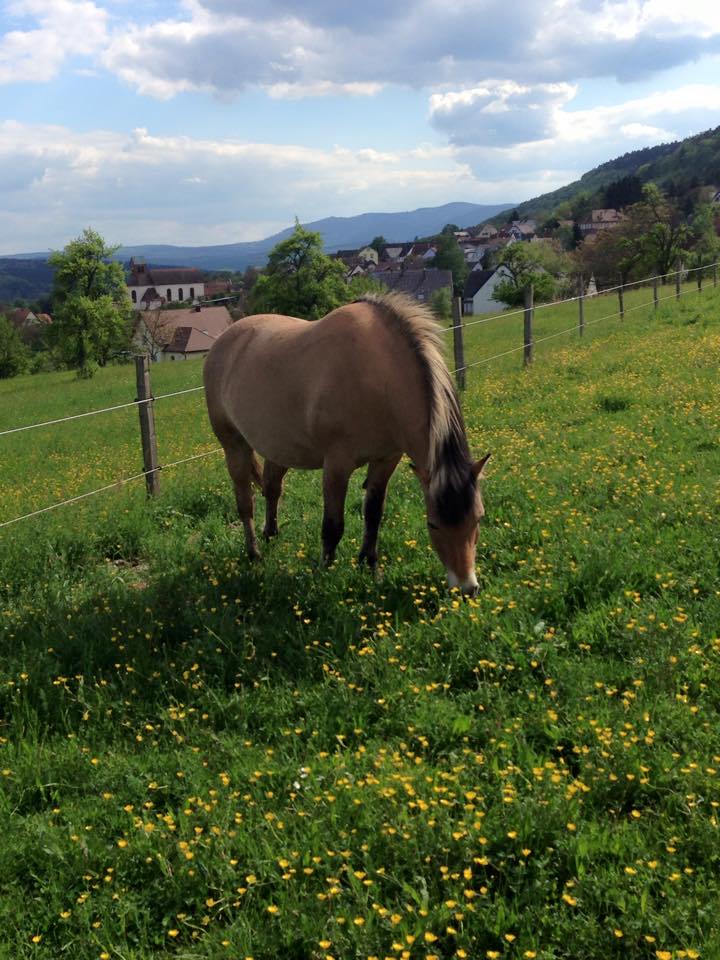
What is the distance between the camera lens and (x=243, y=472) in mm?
6914

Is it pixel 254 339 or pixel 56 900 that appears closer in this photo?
pixel 56 900

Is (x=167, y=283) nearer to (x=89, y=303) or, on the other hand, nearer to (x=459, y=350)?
(x=89, y=303)

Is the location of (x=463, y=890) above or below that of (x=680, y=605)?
below

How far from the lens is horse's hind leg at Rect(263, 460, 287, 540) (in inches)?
269

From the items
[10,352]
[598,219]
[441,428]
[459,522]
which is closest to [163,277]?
[598,219]

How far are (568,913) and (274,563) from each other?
3.63m

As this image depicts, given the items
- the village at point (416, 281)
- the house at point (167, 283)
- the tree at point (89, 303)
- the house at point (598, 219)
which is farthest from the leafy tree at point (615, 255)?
the house at point (167, 283)

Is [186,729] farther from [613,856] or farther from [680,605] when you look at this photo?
[680,605]

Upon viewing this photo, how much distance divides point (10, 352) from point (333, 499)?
271ft

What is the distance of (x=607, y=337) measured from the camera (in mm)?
18688

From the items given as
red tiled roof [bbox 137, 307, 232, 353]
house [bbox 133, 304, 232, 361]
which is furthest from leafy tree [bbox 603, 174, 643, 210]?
house [bbox 133, 304, 232, 361]

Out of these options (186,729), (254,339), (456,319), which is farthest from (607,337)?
(186,729)

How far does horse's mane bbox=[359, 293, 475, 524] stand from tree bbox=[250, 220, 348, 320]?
181ft

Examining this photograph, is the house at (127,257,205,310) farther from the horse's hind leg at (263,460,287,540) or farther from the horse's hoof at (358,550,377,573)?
the horse's hoof at (358,550,377,573)
